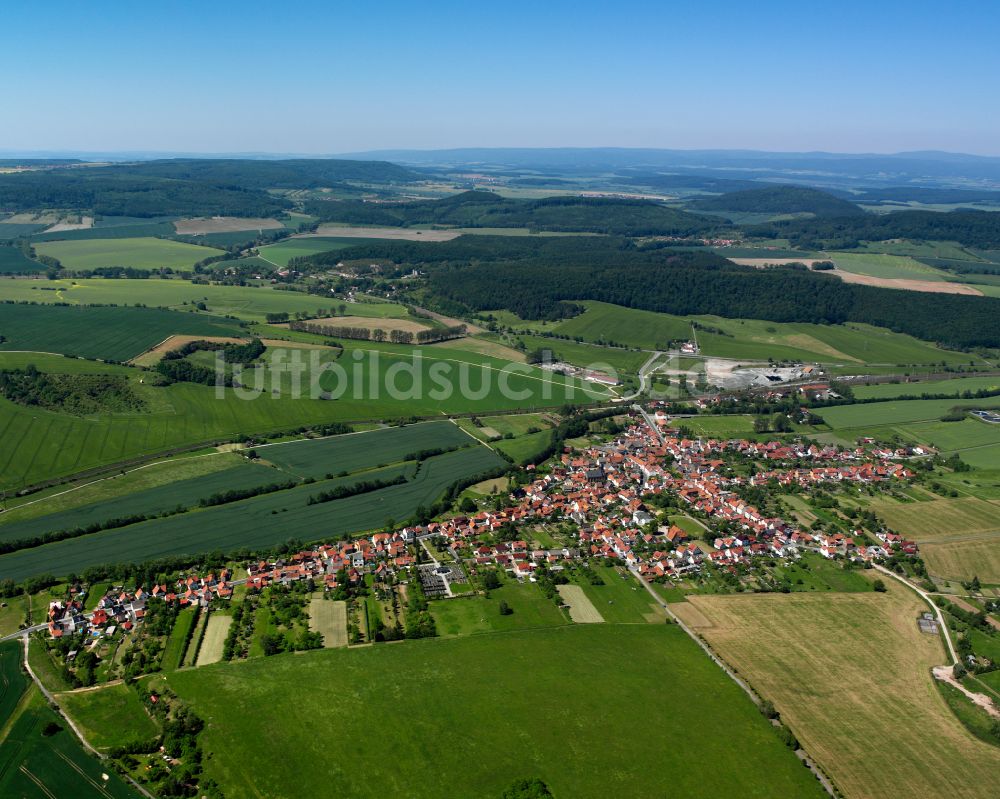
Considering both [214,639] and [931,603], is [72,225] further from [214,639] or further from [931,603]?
[931,603]

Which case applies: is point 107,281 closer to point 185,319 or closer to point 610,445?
point 185,319

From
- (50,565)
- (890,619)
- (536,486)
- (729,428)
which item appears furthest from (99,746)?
(729,428)

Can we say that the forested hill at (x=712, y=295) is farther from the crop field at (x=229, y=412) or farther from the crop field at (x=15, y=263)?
the crop field at (x=15, y=263)

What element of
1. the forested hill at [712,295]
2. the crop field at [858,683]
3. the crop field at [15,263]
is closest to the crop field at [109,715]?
the crop field at [858,683]

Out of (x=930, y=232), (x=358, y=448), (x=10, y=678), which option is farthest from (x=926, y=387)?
(x=930, y=232)

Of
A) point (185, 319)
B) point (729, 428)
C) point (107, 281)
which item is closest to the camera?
point (729, 428)

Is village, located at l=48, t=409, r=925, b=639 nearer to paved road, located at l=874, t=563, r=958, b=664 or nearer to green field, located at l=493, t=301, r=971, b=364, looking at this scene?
paved road, located at l=874, t=563, r=958, b=664
